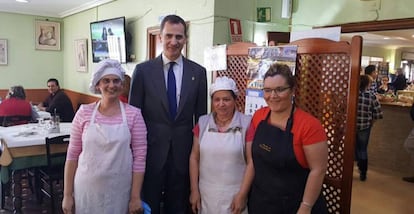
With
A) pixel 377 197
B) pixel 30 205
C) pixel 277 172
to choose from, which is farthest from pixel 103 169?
pixel 377 197

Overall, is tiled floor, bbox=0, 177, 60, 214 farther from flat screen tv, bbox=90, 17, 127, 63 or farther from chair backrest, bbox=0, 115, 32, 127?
flat screen tv, bbox=90, 17, 127, 63

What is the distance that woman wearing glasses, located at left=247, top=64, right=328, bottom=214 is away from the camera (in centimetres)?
149

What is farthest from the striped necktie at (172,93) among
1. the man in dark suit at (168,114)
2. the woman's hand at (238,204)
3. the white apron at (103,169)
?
the woman's hand at (238,204)

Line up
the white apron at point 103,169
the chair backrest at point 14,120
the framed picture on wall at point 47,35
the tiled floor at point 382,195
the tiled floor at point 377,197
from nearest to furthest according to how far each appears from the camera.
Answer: the white apron at point 103,169, the tiled floor at point 377,197, the tiled floor at point 382,195, the chair backrest at point 14,120, the framed picture on wall at point 47,35

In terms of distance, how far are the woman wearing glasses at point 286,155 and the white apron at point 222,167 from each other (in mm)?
131

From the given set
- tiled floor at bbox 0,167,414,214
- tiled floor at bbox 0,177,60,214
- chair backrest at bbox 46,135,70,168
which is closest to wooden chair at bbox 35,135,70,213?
chair backrest at bbox 46,135,70,168

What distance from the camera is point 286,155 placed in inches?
59.6

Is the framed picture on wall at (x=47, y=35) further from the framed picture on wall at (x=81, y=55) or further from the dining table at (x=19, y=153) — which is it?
the dining table at (x=19, y=153)

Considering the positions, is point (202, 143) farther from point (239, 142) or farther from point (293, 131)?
point (293, 131)

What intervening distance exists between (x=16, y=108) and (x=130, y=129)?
296 centimetres

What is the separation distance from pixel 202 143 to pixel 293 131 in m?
0.54

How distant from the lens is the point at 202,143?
184cm

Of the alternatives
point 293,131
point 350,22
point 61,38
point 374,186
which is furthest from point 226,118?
point 61,38

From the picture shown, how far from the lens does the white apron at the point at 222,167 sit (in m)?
1.78
